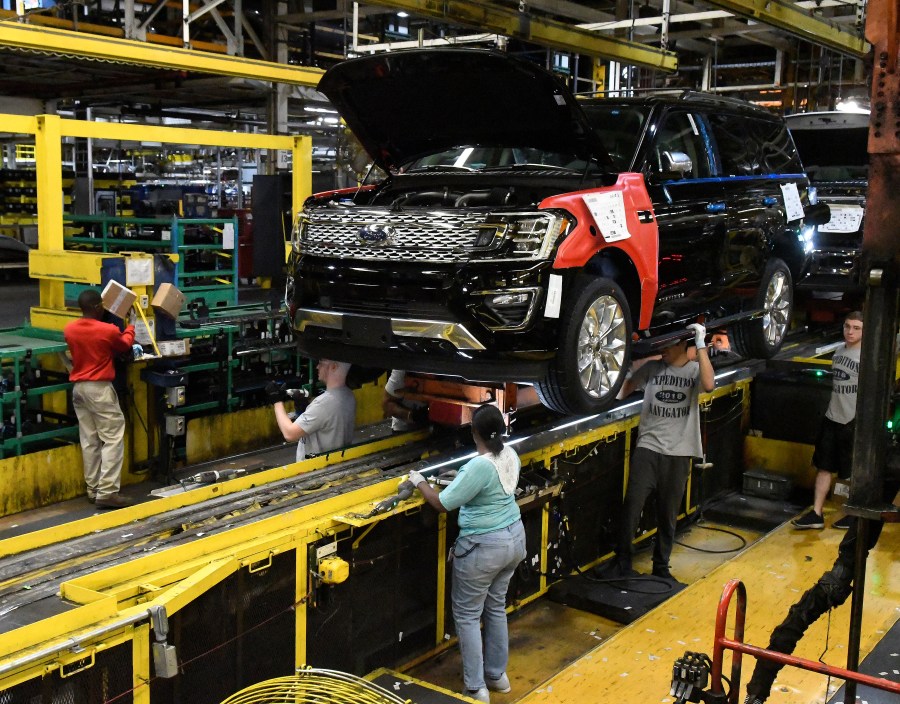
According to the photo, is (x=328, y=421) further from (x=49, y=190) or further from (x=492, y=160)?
(x=49, y=190)

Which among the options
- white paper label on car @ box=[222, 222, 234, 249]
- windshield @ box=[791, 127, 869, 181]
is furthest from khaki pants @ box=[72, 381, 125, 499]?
windshield @ box=[791, 127, 869, 181]

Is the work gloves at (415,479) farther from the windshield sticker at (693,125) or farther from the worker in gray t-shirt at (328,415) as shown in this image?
the windshield sticker at (693,125)

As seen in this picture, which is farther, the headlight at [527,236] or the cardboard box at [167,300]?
the cardboard box at [167,300]

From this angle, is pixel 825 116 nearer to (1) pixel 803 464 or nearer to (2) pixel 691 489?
(1) pixel 803 464

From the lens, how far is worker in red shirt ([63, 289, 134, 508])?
724 cm

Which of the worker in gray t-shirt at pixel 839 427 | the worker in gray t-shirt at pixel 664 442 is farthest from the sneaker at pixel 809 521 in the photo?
the worker in gray t-shirt at pixel 664 442

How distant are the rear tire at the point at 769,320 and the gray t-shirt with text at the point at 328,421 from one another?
2874 millimetres

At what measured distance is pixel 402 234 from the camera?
4844mm

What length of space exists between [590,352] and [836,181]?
639 centimetres

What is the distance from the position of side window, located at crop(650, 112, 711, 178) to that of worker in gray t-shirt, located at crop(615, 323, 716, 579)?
1178 millimetres

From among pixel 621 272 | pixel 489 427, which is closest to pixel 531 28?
pixel 621 272

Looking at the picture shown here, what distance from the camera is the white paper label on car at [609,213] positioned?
192 inches

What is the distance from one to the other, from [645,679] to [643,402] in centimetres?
215

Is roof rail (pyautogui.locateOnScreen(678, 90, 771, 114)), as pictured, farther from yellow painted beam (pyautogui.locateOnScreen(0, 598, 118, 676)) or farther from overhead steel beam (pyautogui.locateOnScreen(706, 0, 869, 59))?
yellow painted beam (pyautogui.locateOnScreen(0, 598, 118, 676))
